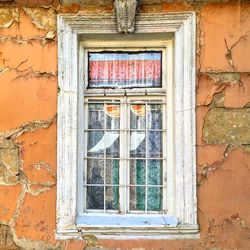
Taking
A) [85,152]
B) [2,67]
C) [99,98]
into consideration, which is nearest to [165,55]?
[99,98]

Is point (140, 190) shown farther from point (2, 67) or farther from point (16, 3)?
point (16, 3)

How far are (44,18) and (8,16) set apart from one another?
1.11ft

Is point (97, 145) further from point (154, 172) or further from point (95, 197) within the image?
point (154, 172)

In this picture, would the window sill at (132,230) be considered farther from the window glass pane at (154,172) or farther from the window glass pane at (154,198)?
the window glass pane at (154,172)

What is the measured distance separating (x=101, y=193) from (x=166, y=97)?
109 centimetres

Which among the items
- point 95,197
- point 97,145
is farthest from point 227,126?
point 95,197

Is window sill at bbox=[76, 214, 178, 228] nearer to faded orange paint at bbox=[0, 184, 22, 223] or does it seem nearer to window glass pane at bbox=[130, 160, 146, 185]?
window glass pane at bbox=[130, 160, 146, 185]

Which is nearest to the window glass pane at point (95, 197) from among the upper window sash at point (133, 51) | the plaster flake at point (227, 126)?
the upper window sash at point (133, 51)

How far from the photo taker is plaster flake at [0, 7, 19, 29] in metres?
4.50

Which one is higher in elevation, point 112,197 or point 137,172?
point 137,172

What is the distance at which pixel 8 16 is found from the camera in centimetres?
451

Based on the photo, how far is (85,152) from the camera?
457 centimetres

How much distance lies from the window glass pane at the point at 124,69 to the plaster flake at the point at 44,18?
0.48 m

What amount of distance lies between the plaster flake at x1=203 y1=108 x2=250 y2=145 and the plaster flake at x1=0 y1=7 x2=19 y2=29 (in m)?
1.99
